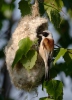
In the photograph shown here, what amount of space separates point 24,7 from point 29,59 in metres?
0.36

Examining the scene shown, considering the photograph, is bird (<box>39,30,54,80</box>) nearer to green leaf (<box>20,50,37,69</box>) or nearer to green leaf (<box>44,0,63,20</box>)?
green leaf (<box>20,50,37,69</box>)

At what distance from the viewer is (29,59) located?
257 cm

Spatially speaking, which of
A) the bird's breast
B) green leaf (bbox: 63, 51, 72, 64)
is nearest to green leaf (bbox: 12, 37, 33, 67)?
the bird's breast

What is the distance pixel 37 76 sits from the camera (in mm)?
2713

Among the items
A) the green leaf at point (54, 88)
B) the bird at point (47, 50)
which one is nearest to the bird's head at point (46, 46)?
the bird at point (47, 50)

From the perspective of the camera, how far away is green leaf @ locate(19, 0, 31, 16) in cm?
271

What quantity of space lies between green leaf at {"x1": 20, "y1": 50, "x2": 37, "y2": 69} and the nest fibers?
0.08 metres

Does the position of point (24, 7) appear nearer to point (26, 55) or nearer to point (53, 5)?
point (53, 5)

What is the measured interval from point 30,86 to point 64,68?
2.36 ft

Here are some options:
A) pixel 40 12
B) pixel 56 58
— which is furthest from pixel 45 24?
pixel 56 58

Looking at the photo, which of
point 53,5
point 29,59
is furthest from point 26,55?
point 53,5

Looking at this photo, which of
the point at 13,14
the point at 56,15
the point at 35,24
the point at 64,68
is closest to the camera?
the point at 56,15

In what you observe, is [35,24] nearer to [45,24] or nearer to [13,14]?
[45,24]

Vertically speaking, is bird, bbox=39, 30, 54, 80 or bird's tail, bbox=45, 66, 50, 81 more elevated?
bird, bbox=39, 30, 54, 80
